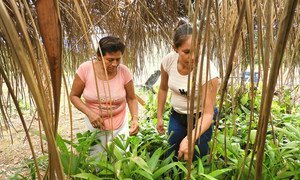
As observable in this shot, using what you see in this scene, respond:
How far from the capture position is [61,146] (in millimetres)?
1208

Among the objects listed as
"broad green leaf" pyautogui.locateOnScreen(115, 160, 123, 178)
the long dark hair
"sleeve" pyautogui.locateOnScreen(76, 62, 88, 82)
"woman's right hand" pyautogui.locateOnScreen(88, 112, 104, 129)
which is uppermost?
the long dark hair

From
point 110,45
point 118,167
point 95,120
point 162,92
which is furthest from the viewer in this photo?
point 162,92

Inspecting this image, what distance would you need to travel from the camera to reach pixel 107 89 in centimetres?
154

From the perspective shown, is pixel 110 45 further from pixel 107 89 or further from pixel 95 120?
pixel 95 120

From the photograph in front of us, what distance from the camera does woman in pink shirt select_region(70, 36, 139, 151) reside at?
59.6 inches

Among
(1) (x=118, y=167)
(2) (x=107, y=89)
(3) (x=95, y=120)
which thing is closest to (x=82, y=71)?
(2) (x=107, y=89)

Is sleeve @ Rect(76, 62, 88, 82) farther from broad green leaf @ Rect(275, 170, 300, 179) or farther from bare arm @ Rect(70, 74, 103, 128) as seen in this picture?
broad green leaf @ Rect(275, 170, 300, 179)

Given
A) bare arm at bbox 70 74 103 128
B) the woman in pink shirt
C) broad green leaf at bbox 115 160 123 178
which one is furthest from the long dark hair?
broad green leaf at bbox 115 160 123 178

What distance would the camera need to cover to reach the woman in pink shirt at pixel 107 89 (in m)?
1.51

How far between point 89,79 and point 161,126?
519 millimetres

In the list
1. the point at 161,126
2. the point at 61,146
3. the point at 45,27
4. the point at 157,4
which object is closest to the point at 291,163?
the point at 161,126

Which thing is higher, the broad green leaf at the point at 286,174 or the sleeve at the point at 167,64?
the sleeve at the point at 167,64

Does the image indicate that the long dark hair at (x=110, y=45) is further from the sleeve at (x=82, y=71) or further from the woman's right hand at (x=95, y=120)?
the woman's right hand at (x=95, y=120)

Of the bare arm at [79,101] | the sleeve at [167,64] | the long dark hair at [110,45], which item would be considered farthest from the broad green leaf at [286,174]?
the long dark hair at [110,45]
